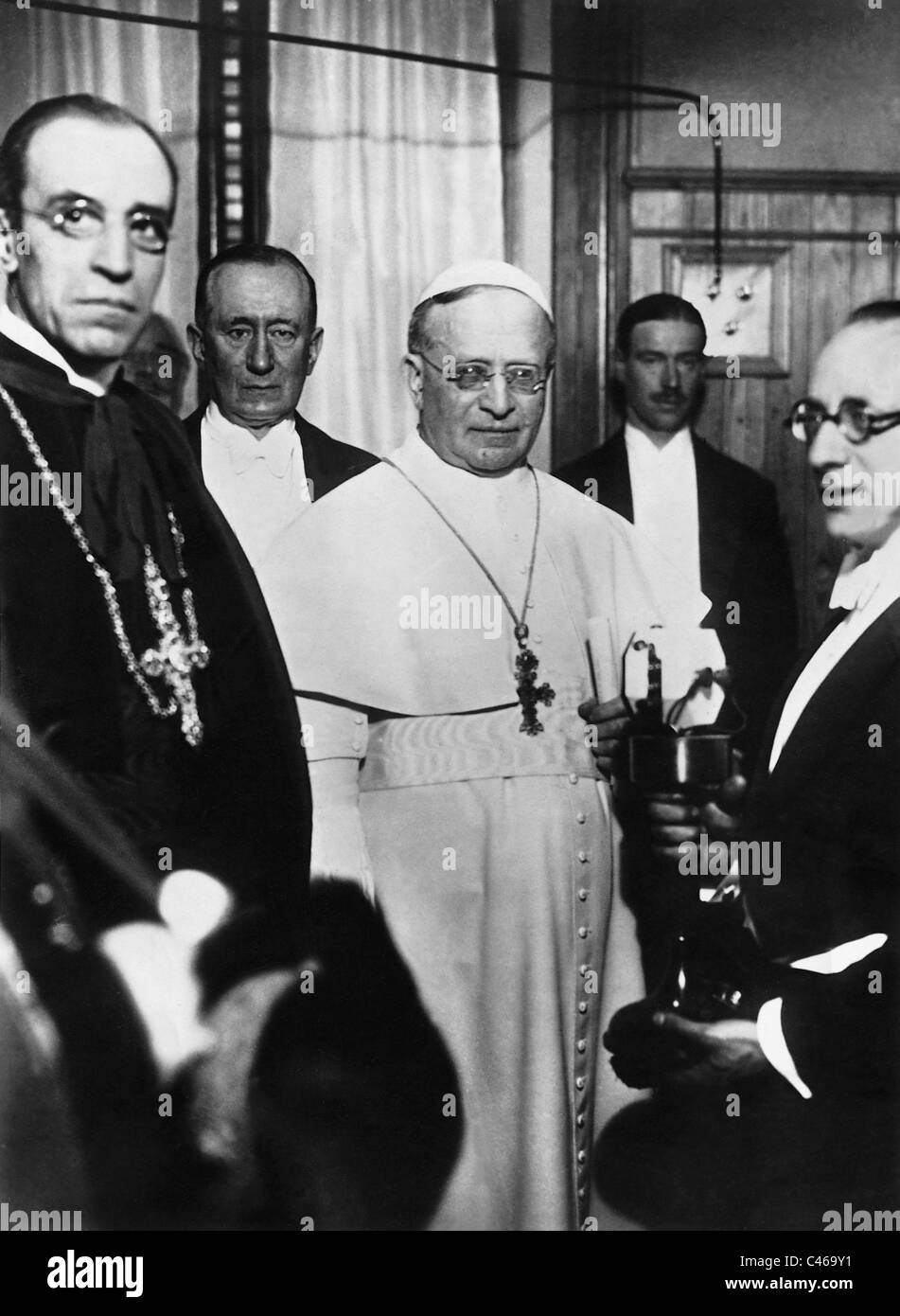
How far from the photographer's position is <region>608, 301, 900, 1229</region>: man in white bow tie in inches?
150

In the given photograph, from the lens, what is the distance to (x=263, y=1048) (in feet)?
12.4

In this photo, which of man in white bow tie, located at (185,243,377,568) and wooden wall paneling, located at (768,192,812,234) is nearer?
man in white bow tie, located at (185,243,377,568)

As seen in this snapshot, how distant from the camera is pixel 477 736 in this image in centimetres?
374

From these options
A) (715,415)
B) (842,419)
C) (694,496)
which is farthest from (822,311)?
(694,496)

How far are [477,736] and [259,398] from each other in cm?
100

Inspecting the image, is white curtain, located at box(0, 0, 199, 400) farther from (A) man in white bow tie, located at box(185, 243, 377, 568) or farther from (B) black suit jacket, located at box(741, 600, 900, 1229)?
(B) black suit jacket, located at box(741, 600, 900, 1229)

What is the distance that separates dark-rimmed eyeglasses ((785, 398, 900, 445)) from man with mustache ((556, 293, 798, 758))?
0.16 meters

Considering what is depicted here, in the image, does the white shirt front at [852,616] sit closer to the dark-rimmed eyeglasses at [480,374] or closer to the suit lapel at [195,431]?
the dark-rimmed eyeglasses at [480,374]

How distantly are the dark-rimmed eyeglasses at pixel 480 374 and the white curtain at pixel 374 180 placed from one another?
0.13 metres

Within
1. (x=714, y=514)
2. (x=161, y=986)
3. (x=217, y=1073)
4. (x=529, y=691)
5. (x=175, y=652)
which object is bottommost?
(x=217, y=1073)

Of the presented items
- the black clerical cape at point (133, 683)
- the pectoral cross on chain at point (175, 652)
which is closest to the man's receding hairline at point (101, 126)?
the black clerical cape at point (133, 683)

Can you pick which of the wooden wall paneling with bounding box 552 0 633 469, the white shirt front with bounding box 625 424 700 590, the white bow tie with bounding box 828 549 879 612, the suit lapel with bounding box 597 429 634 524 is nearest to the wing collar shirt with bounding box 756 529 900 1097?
the white bow tie with bounding box 828 549 879 612

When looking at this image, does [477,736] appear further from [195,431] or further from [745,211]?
[745,211]
